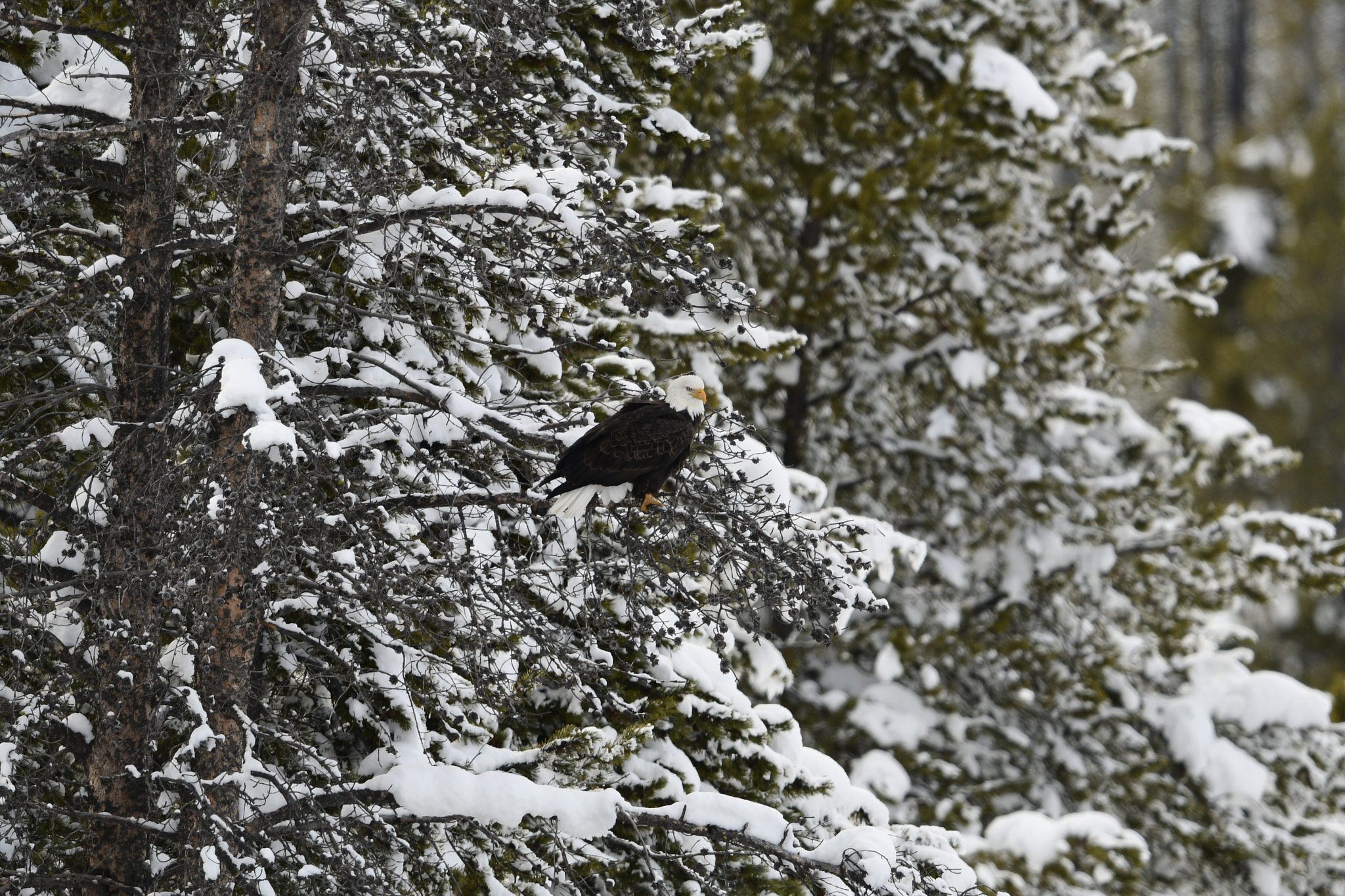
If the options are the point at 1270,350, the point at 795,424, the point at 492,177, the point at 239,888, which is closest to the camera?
the point at 239,888

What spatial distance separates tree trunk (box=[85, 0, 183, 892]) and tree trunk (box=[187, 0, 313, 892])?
31cm

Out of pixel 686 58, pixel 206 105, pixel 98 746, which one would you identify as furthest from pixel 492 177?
pixel 98 746

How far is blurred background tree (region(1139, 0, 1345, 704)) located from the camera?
22562 mm

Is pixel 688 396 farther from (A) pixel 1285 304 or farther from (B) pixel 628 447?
(A) pixel 1285 304

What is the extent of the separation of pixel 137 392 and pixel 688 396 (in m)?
2.41

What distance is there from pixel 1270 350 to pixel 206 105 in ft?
76.6

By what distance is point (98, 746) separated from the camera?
494 cm

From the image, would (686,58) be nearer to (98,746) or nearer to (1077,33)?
(98,746)

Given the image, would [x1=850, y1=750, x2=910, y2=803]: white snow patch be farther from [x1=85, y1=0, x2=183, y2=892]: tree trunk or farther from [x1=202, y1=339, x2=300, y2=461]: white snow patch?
[x1=202, y1=339, x2=300, y2=461]: white snow patch

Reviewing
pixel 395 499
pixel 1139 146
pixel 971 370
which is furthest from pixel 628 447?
pixel 1139 146

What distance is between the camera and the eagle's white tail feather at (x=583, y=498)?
448 cm

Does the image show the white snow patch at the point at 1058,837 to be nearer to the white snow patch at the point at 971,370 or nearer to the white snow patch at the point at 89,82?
the white snow patch at the point at 971,370

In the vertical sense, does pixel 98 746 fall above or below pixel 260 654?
below

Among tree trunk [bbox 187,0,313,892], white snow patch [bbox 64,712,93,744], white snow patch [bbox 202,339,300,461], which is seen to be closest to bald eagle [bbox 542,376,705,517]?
white snow patch [bbox 202,339,300,461]
